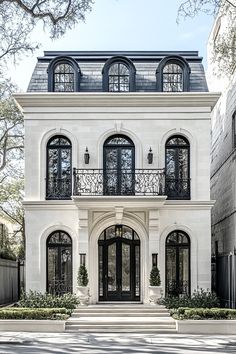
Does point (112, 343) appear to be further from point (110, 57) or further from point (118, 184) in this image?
point (110, 57)

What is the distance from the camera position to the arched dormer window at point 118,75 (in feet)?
76.3

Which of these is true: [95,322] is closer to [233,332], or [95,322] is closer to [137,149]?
[233,332]

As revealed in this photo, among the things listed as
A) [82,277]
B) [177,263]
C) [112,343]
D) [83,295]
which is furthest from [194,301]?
[112,343]

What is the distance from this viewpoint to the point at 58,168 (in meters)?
23.0

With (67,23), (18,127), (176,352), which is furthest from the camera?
(18,127)

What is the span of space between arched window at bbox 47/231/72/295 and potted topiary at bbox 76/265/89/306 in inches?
38.1

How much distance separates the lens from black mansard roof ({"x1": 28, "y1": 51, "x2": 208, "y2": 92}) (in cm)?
2348

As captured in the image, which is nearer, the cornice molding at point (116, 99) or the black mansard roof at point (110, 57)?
the cornice molding at point (116, 99)

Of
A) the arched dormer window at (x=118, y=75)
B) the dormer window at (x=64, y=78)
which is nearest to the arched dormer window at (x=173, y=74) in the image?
the arched dormer window at (x=118, y=75)

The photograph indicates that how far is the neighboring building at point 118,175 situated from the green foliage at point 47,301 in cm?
75

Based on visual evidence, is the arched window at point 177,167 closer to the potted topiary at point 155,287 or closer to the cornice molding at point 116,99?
the cornice molding at point 116,99

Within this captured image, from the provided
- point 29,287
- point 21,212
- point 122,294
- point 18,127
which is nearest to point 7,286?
point 29,287

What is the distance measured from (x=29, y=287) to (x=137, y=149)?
659cm

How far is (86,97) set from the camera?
74.6 ft
